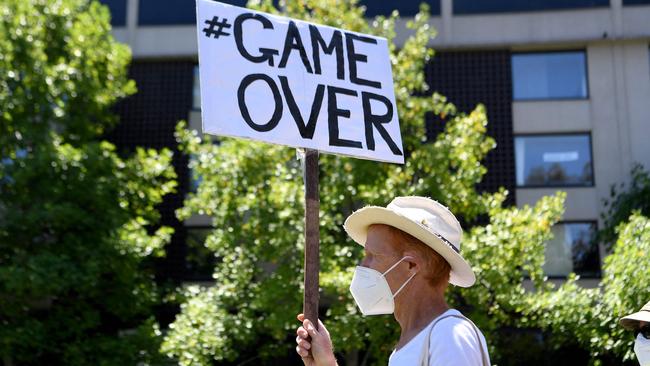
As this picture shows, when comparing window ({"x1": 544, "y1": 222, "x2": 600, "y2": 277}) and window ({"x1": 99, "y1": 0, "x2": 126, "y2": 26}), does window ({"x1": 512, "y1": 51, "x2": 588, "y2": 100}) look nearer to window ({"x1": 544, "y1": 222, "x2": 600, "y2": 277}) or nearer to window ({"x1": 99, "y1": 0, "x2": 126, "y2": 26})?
window ({"x1": 544, "y1": 222, "x2": 600, "y2": 277})

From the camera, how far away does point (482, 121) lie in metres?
13.1

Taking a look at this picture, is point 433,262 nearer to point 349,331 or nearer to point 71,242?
point 349,331

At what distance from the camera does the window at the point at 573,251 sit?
60.2 feet

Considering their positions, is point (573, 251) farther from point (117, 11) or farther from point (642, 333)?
point (642, 333)

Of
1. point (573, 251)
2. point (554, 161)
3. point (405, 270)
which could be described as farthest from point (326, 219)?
point (554, 161)

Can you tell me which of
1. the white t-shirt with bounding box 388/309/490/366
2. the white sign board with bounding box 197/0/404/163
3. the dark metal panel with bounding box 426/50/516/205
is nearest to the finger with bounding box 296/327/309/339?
the white t-shirt with bounding box 388/309/490/366

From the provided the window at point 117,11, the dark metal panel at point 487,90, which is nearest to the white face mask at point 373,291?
the dark metal panel at point 487,90

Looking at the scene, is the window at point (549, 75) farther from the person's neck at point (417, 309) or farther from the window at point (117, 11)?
the person's neck at point (417, 309)

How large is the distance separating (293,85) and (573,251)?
15.5 m

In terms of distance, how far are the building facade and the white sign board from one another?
14479 mm

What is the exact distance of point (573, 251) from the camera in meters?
18.6

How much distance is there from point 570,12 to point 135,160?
10.6m

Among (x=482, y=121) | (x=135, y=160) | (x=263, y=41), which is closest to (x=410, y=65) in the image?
(x=482, y=121)

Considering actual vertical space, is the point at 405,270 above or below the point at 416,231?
below
